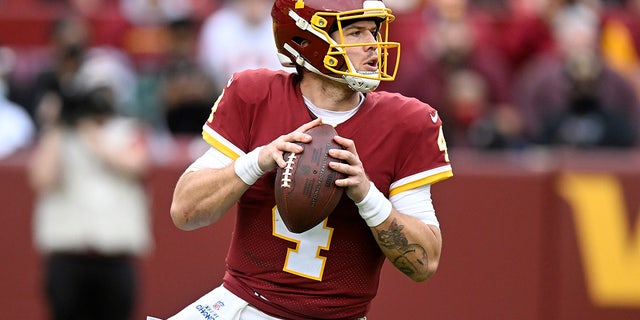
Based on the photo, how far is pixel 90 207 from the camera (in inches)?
307

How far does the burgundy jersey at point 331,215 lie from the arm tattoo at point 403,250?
169 millimetres

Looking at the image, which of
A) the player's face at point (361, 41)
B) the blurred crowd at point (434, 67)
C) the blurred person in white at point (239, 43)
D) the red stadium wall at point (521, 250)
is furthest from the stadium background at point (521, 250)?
the player's face at point (361, 41)

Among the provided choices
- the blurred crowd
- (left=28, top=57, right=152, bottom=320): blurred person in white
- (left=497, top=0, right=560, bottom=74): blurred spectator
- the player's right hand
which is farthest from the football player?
(left=497, top=0, right=560, bottom=74): blurred spectator

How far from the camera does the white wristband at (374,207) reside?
13.0 ft

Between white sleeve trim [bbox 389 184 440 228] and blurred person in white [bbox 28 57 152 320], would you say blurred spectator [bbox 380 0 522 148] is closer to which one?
blurred person in white [bbox 28 57 152 320]

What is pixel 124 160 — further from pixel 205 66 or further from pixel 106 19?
pixel 106 19

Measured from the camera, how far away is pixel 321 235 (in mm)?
4199

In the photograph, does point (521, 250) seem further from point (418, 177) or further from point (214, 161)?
point (214, 161)

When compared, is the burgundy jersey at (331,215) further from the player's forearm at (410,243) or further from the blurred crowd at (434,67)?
the blurred crowd at (434,67)

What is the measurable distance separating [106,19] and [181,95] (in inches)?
108

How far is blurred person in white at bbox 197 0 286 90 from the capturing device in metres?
9.81

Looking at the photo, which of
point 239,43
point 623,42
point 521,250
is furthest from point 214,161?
point 623,42

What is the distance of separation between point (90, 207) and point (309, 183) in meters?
4.19

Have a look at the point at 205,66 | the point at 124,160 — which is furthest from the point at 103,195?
the point at 205,66
